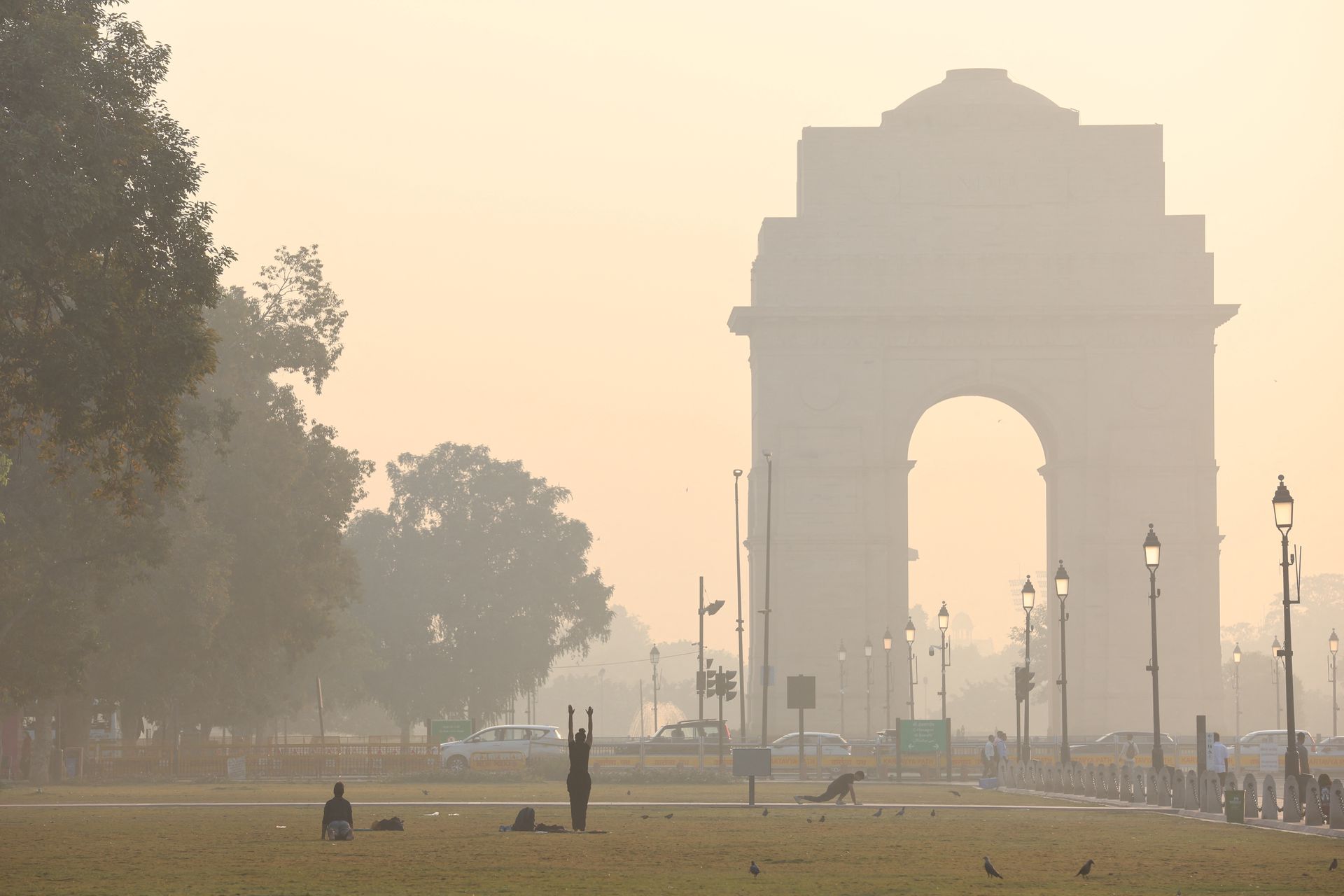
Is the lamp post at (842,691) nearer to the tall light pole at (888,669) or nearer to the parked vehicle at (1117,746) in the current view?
the tall light pole at (888,669)

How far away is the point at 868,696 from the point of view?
228 ft

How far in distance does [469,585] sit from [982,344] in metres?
31.4

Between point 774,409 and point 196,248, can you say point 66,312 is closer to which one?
point 196,248

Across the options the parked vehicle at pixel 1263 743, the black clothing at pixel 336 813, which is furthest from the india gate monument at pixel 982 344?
the black clothing at pixel 336 813

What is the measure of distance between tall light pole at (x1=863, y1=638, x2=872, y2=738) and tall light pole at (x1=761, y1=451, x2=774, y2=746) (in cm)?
323

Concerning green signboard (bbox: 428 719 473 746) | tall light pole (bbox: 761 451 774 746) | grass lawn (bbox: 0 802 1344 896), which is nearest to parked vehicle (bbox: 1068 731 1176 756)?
tall light pole (bbox: 761 451 774 746)

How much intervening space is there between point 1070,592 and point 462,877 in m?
55.9

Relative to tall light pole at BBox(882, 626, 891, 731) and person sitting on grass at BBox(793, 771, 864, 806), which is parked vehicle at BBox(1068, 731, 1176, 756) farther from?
person sitting on grass at BBox(793, 771, 864, 806)

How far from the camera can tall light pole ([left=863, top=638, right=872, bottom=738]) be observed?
69062 millimetres

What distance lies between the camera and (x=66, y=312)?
23.6 m

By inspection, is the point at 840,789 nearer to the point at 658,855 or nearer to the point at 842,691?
the point at 658,855

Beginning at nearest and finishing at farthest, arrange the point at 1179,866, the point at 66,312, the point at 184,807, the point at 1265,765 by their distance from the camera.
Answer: the point at 1179,866 → the point at 66,312 → the point at 184,807 → the point at 1265,765

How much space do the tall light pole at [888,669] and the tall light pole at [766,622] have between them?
12.5ft

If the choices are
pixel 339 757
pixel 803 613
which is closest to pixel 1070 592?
pixel 803 613
